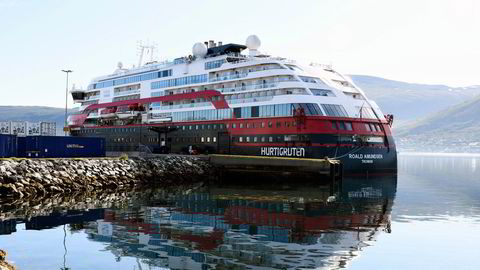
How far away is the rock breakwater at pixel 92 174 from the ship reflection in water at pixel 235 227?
685 cm

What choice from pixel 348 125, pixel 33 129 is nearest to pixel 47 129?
pixel 33 129

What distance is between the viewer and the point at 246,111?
197ft

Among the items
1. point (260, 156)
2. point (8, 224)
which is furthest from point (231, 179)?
point (8, 224)

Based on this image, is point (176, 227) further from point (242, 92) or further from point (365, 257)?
point (242, 92)

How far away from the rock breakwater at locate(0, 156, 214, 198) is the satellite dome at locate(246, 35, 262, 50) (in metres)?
19.3

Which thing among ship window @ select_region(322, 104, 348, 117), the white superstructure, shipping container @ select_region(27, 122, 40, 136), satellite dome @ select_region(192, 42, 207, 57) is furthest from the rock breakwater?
shipping container @ select_region(27, 122, 40, 136)

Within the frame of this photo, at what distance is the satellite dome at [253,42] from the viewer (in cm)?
6933

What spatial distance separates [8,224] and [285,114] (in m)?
33.7

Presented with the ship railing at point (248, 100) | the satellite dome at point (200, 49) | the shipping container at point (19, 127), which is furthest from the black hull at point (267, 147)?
the shipping container at point (19, 127)

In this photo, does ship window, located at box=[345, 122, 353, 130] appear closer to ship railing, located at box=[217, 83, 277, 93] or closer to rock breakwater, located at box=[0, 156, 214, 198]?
ship railing, located at box=[217, 83, 277, 93]

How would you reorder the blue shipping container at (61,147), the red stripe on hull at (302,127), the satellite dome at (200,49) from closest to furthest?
the blue shipping container at (61,147), the red stripe on hull at (302,127), the satellite dome at (200,49)

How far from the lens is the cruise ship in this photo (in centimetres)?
5350

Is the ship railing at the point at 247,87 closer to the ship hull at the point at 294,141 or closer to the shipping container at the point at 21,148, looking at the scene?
the ship hull at the point at 294,141

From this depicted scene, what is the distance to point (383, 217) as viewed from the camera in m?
31.2
